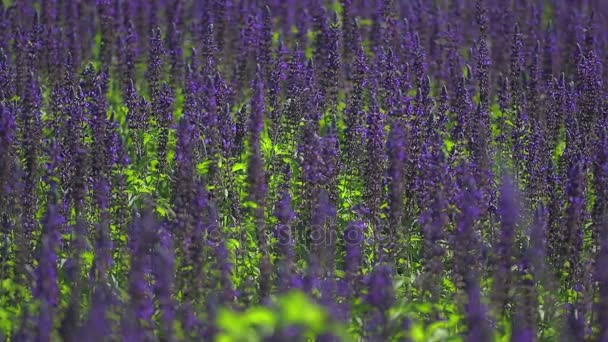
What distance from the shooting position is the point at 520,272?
26.6 feet

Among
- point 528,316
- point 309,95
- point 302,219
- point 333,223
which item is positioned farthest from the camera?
point 309,95

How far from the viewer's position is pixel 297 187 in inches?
425

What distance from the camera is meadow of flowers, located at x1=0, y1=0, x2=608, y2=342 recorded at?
718 centimetres

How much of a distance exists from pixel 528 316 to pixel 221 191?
3.55 metres

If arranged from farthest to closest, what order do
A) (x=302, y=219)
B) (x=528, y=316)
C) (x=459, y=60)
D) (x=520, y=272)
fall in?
(x=459, y=60) → (x=302, y=219) → (x=520, y=272) → (x=528, y=316)

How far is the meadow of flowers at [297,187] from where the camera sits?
7180 mm

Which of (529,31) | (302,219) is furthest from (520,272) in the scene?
(529,31)

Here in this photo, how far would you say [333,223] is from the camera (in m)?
9.29

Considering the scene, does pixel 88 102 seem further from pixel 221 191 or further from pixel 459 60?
pixel 459 60

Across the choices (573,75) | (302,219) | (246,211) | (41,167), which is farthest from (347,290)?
(573,75)

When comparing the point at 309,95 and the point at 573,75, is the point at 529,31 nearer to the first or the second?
the point at 573,75

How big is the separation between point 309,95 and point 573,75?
5.70 m

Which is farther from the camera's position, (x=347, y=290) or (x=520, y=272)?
(x=520, y=272)

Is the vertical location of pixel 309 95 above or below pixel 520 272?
above
